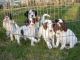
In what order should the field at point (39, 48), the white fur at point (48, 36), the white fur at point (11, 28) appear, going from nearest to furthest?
the field at point (39, 48)
the white fur at point (48, 36)
the white fur at point (11, 28)

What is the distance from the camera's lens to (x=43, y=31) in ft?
19.9

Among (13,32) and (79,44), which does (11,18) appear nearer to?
(13,32)

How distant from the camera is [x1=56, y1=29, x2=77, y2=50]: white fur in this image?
581cm

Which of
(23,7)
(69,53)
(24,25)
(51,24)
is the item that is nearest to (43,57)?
(69,53)

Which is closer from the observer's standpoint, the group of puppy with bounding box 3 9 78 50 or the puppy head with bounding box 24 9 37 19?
the group of puppy with bounding box 3 9 78 50

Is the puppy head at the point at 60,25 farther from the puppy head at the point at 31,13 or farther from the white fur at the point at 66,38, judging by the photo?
the puppy head at the point at 31,13

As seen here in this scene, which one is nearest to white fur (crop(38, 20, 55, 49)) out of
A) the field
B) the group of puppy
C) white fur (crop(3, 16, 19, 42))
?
the group of puppy

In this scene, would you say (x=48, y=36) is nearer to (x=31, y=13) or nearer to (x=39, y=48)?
(x=39, y=48)

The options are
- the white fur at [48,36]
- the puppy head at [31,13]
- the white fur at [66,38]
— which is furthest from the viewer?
the puppy head at [31,13]

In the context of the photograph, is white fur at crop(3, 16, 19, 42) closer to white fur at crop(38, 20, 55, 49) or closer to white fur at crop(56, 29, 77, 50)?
white fur at crop(38, 20, 55, 49)

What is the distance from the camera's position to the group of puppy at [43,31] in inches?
231

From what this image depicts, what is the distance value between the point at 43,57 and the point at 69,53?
554 millimetres

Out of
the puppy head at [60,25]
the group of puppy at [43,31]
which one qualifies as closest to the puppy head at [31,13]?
the group of puppy at [43,31]

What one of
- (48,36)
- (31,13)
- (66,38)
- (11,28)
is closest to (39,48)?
(48,36)
